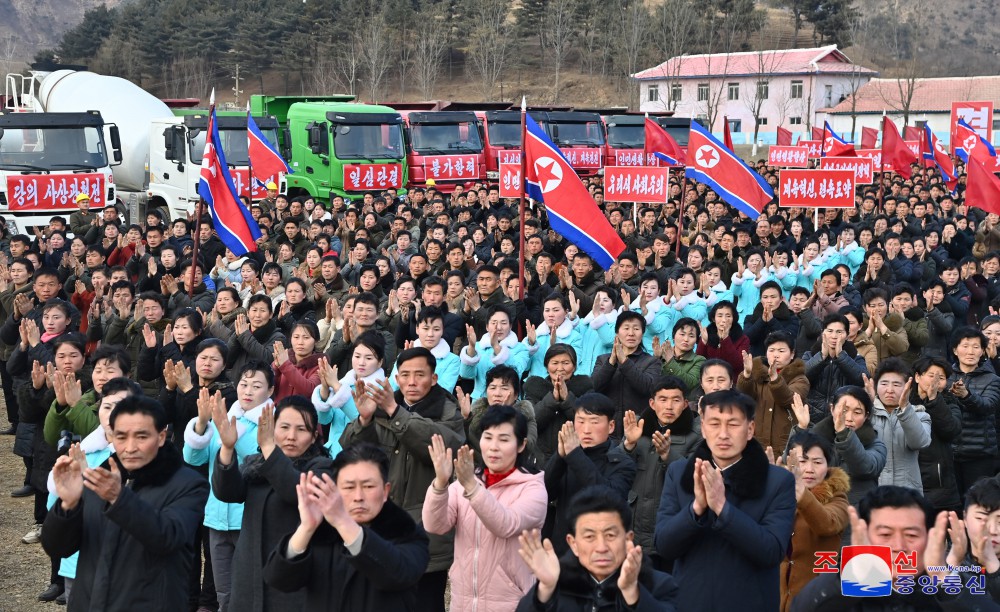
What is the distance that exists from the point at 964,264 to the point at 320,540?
9.23 m

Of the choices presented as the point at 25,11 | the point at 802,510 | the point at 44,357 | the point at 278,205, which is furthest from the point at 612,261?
the point at 25,11

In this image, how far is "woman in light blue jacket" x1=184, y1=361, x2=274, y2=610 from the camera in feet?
16.4

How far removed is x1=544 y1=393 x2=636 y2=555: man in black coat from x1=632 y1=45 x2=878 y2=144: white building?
4985cm

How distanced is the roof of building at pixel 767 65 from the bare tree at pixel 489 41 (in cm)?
683

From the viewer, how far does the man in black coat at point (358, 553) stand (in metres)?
3.56

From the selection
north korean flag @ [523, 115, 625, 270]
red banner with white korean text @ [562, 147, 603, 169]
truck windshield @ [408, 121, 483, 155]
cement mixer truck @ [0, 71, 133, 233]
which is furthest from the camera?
red banner with white korean text @ [562, 147, 603, 169]

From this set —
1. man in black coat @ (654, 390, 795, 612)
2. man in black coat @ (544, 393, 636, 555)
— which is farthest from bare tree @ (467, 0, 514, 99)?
man in black coat @ (654, 390, 795, 612)

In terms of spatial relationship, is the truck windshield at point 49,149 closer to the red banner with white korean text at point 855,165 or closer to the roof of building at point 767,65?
the red banner with white korean text at point 855,165

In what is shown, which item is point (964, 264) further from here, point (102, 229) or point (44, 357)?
point (102, 229)

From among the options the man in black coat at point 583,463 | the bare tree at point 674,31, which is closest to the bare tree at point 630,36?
the bare tree at point 674,31

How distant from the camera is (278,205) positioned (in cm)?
1716

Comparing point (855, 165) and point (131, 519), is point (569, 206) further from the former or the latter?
point (855, 165)

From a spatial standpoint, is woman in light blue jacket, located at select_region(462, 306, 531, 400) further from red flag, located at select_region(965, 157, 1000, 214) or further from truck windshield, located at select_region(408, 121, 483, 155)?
truck windshield, located at select_region(408, 121, 483, 155)

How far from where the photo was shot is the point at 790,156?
23.0 metres
